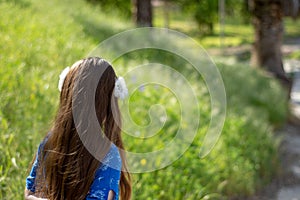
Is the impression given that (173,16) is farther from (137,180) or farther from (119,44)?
(137,180)

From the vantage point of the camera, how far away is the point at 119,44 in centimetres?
674

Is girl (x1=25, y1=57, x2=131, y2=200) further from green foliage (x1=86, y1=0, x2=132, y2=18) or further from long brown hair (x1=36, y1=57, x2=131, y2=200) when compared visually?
green foliage (x1=86, y1=0, x2=132, y2=18)

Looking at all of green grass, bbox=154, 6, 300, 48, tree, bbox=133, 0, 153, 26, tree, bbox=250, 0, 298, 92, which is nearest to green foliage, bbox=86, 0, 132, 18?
green grass, bbox=154, 6, 300, 48

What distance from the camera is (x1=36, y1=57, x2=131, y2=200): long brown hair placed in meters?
2.08

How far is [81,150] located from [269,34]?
751cm

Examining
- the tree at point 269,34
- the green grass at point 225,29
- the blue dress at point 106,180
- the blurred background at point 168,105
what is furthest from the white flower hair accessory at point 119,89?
the green grass at point 225,29

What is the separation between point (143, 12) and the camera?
9.48 m

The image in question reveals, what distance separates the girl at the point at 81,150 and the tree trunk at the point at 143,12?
7499mm

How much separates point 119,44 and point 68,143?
469 centimetres

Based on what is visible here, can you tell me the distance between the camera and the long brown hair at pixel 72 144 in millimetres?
2082

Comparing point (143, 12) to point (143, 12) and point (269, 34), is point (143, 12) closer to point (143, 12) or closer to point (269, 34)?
point (143, 12)

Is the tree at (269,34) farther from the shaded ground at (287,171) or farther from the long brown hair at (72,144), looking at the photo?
the long brown hair at (72,144)

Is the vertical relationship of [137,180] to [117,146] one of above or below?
below

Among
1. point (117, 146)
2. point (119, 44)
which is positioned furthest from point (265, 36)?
point (117, 146)
